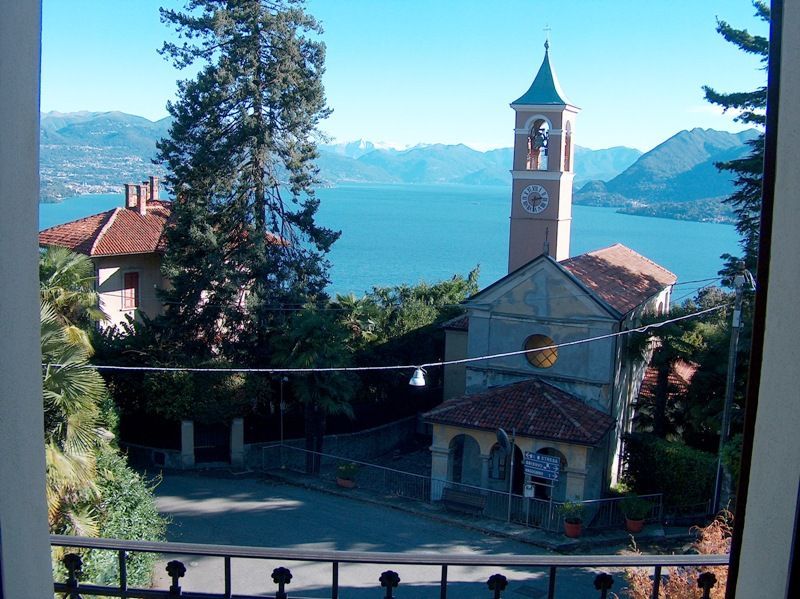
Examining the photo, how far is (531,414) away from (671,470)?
3.87 m

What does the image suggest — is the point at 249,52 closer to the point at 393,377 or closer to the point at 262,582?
the point at 393,377

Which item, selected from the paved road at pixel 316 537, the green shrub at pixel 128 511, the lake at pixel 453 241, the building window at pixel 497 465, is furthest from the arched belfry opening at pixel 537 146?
the lake at pixel 453 241

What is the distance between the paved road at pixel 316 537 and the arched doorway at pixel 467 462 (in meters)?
2.26

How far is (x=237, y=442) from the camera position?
22734 millimetres

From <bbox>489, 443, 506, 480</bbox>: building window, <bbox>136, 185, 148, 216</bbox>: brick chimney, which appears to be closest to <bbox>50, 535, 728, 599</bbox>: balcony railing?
<bbox>489, 443, 506, 480</bbox>: building window

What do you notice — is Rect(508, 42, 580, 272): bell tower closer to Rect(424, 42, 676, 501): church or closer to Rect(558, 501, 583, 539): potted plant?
Rect(424, 42, 676, 501): church

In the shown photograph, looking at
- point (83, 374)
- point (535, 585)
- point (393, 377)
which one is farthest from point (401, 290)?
point (83, 374)

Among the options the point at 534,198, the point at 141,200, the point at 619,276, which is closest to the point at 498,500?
the point at 619,276

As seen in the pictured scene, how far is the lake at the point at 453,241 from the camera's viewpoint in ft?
312

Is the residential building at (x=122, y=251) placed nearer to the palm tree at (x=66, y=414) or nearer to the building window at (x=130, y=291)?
the building window at (x=130, y=291)

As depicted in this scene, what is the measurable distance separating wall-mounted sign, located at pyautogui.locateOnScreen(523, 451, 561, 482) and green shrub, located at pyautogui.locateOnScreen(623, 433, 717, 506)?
3.53 m

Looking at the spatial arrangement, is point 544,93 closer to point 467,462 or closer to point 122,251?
point 467,462

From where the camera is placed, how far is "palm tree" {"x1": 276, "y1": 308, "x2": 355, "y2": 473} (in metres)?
21.8

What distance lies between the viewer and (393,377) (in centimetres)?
2755
